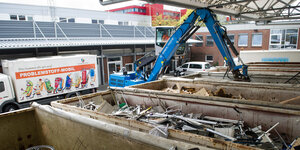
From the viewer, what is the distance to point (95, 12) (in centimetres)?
2466

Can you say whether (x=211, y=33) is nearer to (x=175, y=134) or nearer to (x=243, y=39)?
(x=175, y=134)

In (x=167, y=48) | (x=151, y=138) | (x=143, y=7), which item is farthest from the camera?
(x=143, y=7)

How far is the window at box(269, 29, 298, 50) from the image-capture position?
20.3 metres

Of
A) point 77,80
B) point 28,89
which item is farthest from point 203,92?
point 28,89

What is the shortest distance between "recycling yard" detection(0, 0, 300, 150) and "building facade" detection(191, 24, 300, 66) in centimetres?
891

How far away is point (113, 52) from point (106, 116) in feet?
44.9

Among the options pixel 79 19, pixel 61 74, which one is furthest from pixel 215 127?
pixel 79 19

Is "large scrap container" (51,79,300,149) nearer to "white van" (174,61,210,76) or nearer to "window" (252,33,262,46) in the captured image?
"white van" (174,61,210,76)

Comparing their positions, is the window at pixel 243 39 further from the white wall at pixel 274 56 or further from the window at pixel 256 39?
the white wall at pixel 274 56

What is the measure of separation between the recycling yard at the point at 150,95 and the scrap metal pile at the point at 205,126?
0.02m

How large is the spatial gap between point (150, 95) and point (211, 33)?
371cm

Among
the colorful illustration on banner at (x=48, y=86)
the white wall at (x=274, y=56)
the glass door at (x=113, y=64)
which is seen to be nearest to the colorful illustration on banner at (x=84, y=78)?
the colorful illustration on banner at (x=48, y=86)

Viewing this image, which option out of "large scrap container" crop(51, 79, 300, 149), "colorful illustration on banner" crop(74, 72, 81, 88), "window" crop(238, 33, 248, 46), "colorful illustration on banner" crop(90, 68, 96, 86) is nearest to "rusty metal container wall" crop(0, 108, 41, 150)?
"large scrap container" crop(51, 79, 300, 149)

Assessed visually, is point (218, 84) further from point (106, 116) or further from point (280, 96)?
point (106, 116)
